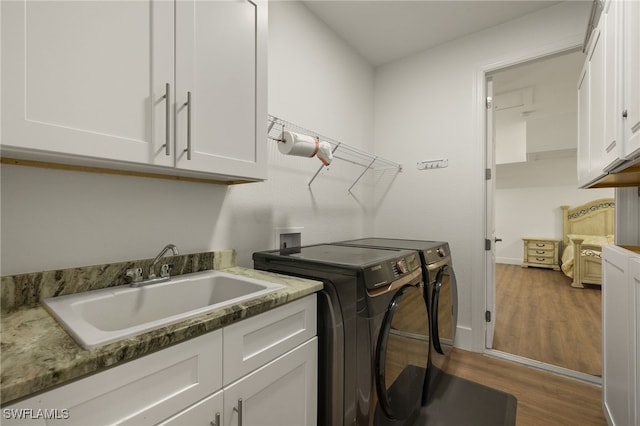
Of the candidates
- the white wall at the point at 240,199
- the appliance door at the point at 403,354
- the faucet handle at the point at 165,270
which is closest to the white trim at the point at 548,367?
the appliance door at the point at 403,354

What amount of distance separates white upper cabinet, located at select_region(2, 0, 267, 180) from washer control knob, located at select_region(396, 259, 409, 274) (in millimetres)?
792

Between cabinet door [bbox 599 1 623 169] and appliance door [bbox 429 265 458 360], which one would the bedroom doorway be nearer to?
appliance door [bbox 429 265 458 360]

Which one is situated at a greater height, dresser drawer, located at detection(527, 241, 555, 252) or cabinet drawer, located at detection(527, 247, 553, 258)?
dresser drawer, located at detection(527, 241, 555, 252)

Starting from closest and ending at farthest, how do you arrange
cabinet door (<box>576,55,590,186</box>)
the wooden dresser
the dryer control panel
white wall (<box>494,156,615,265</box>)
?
the dryer control panel, cabinet door (<box>576,55,590,186</box>), the wooden dresser, white wall (<box>494,156,615,265</box>)

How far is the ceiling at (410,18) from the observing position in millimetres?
2076

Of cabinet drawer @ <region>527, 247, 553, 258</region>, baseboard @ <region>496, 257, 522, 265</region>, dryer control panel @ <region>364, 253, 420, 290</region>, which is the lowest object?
baseboard @ <region>496, 257, 522, 265</region>

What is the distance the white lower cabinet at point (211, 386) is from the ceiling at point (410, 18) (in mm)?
2143

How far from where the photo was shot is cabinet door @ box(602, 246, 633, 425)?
1.19 meters

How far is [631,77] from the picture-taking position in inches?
37.8

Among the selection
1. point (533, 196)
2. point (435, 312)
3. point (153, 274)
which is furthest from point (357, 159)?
point (533, 196)

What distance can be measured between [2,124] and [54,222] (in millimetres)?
447

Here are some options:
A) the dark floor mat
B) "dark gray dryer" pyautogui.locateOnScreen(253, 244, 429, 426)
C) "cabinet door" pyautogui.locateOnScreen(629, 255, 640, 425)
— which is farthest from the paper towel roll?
the dark floor mat

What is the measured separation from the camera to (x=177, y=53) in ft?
3.33

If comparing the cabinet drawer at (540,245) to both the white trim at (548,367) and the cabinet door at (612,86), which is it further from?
the cabinet door at (612,86)
